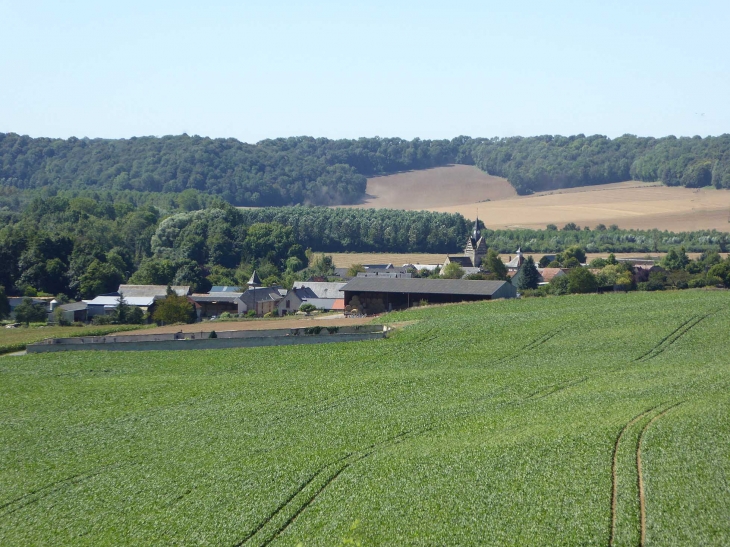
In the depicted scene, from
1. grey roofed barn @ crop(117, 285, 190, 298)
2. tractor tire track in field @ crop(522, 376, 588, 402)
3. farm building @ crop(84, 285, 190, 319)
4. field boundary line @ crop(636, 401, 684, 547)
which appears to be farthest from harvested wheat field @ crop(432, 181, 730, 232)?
field boundary line @ crop(636, 401, 684, 547)

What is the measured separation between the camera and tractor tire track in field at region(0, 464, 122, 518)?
2197 centimetres

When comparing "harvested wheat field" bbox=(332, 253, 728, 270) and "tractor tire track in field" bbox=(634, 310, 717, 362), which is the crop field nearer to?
"harvested wheat field" bbox=(332, 253, 728, 270)

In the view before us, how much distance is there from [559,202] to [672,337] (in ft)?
390

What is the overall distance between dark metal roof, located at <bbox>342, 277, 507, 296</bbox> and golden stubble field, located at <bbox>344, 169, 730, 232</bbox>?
68645 mm

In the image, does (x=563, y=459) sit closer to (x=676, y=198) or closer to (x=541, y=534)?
(x=541, y=534)

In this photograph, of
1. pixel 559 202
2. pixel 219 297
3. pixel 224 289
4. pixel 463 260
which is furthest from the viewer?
pixel 559 202

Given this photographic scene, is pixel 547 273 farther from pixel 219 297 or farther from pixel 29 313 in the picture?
pixel 29 313

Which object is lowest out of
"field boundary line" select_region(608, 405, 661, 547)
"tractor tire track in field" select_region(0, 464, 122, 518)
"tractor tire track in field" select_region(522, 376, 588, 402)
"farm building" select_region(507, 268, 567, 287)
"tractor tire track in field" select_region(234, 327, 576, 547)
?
"farm building" select_region(507, 268, 567, 287)

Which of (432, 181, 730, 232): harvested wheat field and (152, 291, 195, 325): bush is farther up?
(432, 181, 730, 232): harvested wheat field

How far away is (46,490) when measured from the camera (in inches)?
902

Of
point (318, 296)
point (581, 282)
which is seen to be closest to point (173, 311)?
point (318, 296)

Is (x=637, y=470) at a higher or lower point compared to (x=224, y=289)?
higher

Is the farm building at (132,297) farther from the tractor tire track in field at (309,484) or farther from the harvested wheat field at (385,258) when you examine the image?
the tractor tire track in field at (309,484)

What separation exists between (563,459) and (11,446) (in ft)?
55.1
